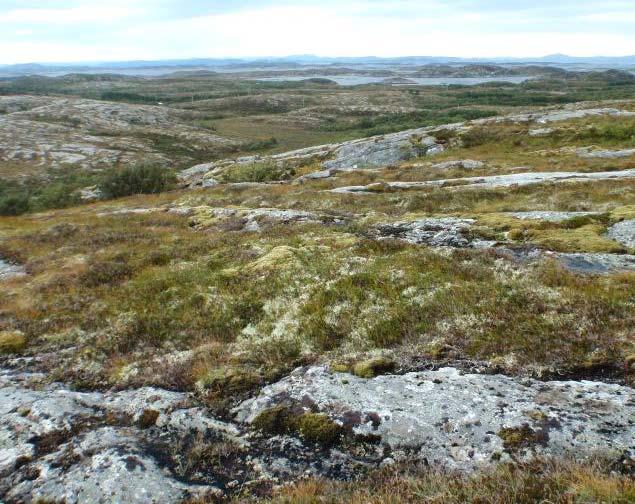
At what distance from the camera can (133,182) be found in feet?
243

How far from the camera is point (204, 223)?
31422 millimetres

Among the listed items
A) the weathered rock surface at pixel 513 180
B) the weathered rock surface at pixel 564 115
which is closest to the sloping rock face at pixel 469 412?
the weathered rock surface at pixel 513 180

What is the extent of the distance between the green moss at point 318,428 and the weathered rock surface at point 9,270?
22.1 m

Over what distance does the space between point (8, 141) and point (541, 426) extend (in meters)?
223

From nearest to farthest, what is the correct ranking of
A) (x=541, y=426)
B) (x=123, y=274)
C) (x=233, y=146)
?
(x=541, y=426) → (x=123, y=274) → (x=233, y=146)

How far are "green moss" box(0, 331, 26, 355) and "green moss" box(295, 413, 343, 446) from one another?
35.3 feet

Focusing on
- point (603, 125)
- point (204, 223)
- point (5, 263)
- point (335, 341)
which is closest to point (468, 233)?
point (335, 341)

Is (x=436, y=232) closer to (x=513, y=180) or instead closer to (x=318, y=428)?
(x=318, y=428)

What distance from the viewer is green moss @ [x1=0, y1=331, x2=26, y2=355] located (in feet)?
45.8

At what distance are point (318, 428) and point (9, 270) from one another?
24.9 metres

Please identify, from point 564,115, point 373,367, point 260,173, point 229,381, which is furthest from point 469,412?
point 564,115

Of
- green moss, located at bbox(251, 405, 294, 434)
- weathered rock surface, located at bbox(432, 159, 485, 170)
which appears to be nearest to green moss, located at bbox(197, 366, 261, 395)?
green moss, located at bbox(251, 405, 294, 434)

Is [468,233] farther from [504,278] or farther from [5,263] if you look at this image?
[5,263]

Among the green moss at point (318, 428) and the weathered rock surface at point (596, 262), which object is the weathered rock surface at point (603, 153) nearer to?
the weathered rock surface at point (596, 262)
